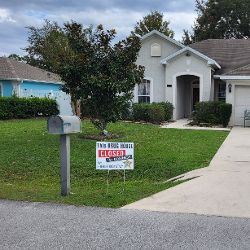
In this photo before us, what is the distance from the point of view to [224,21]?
51.4 meters

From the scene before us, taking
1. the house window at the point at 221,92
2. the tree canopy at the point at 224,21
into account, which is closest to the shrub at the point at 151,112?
the house window at the point at 221,92

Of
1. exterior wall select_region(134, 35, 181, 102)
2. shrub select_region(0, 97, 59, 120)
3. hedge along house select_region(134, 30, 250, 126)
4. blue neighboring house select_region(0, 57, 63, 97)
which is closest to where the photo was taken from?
hedge along house select_region(134, 30, 250, 126)

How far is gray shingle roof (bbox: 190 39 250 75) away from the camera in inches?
1064

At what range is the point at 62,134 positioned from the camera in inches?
280

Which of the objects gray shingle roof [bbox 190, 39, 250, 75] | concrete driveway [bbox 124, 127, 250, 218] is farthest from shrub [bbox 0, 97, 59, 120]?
concrete driveway [bbox 124, 127, 250, 218]

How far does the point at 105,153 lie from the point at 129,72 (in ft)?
28.1

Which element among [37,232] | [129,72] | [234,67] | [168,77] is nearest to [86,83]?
[129,72]

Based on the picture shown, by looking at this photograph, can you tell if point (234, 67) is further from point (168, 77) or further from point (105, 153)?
point (105, 153)

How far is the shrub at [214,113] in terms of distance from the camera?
76.7 ft

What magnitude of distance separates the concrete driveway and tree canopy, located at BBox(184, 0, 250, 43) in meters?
41.9

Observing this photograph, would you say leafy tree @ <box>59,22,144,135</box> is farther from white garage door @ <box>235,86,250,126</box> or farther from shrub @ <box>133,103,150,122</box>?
white garage door @ <box>235,86,250,126</box>

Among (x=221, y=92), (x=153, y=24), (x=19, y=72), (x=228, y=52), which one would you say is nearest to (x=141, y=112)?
(x=221, y=92)

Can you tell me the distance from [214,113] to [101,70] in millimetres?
9753

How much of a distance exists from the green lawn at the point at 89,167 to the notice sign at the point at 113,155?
1.47 ft
